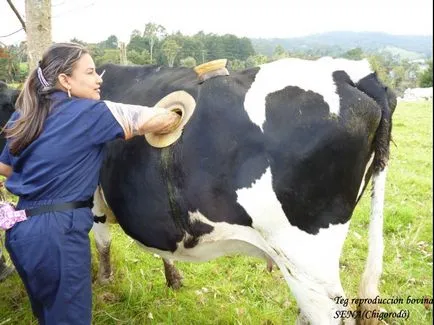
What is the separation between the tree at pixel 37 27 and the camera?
4000mm

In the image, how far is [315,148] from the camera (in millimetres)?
2152

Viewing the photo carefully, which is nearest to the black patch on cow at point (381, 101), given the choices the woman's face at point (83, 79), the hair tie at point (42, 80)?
the woman's face at point (83, 79)

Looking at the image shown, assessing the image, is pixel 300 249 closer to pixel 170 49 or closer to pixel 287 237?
pixel 287 237

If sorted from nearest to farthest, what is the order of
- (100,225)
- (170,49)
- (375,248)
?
(375,248)
(100,225)
(170,49)

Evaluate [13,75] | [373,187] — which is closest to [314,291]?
[373,187]

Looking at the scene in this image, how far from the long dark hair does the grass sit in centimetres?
176

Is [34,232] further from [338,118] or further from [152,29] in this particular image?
[152,29]

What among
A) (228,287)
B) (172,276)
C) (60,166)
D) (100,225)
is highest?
(60,166)

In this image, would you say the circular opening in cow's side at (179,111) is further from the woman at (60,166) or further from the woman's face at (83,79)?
the woman's face at (83,79)

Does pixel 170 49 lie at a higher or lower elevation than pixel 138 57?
higher

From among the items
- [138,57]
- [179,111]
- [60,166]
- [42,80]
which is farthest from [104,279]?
[138,57]

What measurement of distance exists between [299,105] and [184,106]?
70 centimetres

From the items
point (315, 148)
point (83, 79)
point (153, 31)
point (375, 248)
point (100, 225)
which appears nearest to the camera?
point (315, 148)

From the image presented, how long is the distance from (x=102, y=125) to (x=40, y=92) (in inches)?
16.4
